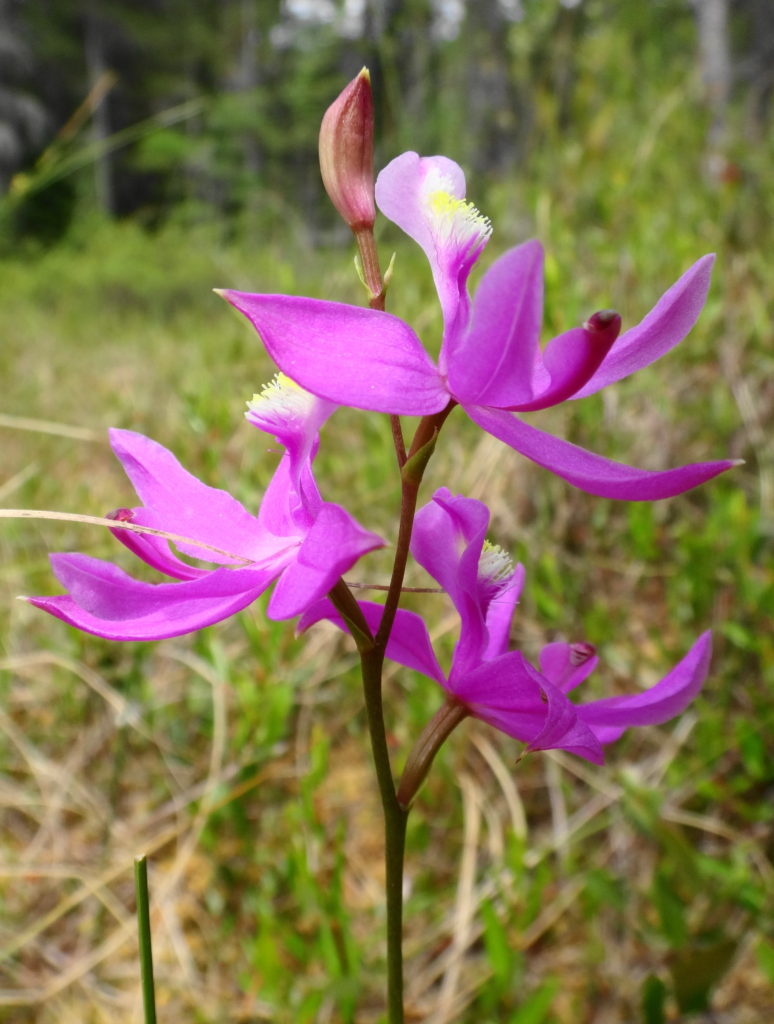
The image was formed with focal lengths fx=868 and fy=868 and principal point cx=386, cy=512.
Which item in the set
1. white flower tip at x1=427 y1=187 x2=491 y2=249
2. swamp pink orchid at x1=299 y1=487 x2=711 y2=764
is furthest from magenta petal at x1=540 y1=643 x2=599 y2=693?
white flower tip at x1=427 y1=187 x2=491 y2=249

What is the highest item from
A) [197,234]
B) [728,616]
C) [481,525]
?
[197,234]

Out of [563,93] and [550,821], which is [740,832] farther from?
[563,93]

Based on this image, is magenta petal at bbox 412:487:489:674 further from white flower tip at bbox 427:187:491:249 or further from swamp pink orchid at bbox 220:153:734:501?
white flower tip at bbox 427:187:491:249

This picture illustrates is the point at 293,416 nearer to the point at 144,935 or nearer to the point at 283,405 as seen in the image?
the point at 283,405

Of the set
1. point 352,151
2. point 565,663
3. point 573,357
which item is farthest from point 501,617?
point 352,151

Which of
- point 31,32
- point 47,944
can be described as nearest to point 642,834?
point 47,944

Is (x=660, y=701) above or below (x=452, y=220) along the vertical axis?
below
